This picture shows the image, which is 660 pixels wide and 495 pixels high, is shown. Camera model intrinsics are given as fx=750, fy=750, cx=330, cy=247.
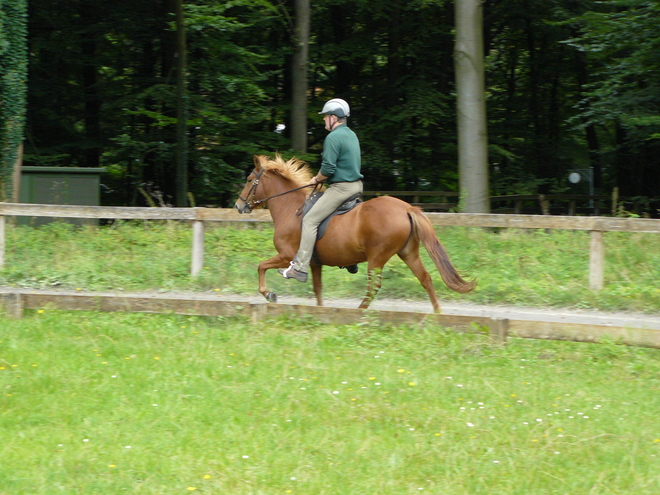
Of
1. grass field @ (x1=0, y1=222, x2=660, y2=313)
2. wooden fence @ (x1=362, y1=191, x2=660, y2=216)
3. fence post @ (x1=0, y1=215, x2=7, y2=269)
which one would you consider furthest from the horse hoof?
wooden fence @ (x1=362, y1=191, x2=660, y2=216)

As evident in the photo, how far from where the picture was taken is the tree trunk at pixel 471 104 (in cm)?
1595

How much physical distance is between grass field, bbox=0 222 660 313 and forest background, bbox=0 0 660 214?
7198mm

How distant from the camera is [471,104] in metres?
16.2

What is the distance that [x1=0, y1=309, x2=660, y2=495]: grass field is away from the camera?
15.9 feet

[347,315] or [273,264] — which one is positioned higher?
[273,264]

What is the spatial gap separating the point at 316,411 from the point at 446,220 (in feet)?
19.2

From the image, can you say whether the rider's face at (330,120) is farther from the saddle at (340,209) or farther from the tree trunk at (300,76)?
the tree trunk at (300,76)

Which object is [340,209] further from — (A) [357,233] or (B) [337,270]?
(B) [337,270]

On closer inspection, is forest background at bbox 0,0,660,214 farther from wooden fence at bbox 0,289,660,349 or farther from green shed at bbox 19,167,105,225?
wooden fence at bbox 0,289,660,349

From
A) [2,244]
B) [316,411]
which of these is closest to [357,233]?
[316,411]

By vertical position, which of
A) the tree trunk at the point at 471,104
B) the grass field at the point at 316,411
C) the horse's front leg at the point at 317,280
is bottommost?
the grass field at the point at 316,411

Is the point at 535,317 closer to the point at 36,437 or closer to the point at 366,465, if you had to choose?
the point at 366,465

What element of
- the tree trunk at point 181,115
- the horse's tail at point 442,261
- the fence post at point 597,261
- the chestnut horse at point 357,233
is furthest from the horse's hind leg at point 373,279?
the tree trunk at point 181,115

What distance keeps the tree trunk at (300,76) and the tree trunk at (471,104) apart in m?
5.72
